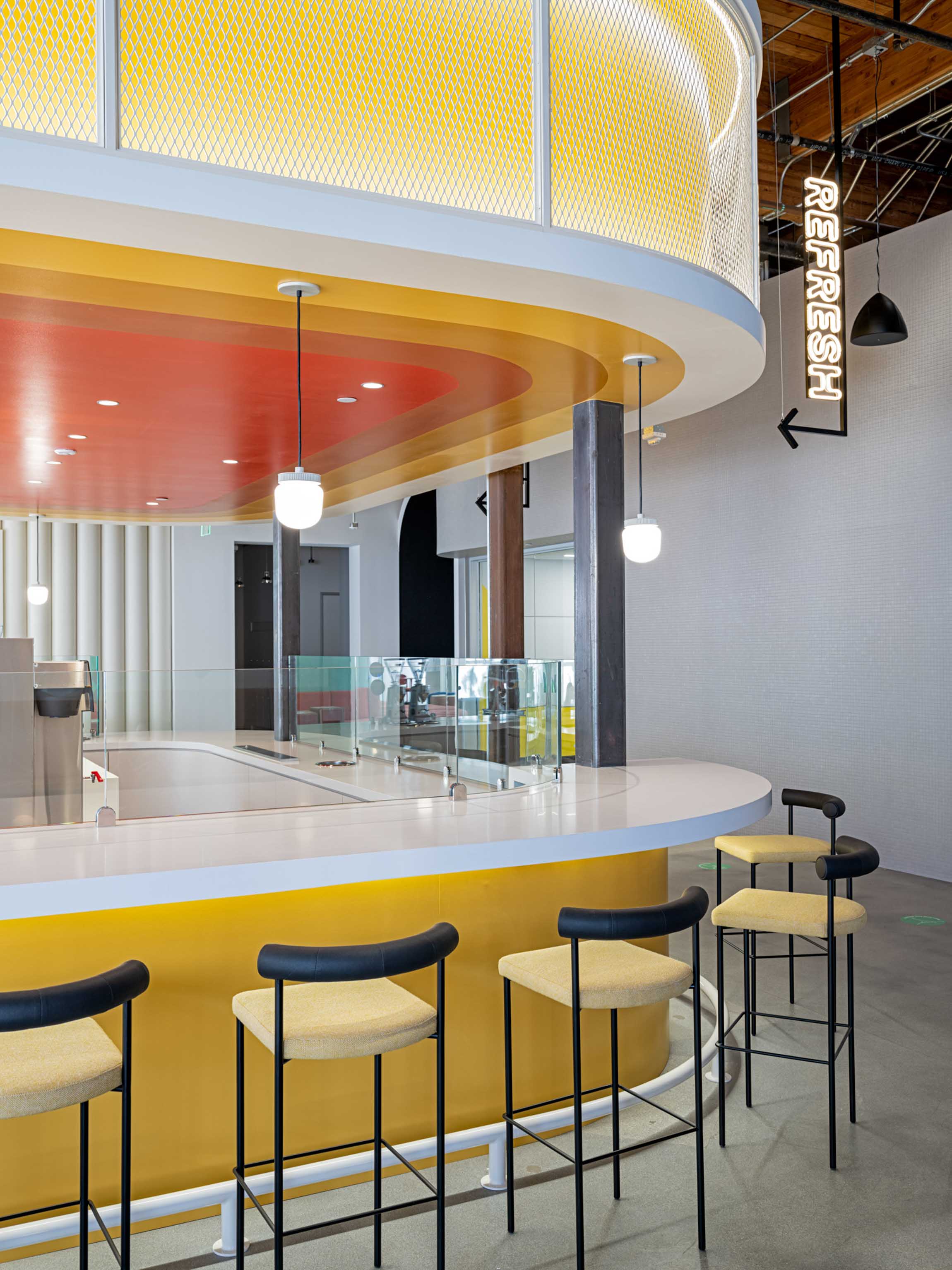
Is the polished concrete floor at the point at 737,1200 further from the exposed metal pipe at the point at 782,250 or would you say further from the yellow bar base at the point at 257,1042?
the exposed metal pipe at the point at 782,250

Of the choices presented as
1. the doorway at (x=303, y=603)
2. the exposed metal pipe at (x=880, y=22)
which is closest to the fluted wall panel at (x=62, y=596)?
the doorway at (x=303, y=603)

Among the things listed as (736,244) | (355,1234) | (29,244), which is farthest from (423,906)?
(736,244)

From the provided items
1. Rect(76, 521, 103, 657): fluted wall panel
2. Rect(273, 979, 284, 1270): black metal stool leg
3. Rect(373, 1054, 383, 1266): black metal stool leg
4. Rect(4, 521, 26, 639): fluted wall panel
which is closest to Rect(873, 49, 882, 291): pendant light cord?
Rect(373, 1054, 383, 1266): black metal stool leg

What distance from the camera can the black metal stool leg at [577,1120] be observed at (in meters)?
2.62

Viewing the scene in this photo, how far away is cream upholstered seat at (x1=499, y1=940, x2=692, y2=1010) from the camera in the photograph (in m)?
2.72

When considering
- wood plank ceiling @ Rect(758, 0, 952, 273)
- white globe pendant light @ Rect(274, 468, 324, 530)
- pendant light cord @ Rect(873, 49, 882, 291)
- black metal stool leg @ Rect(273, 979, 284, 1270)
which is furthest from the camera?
pendant light cord @ Rect(873, 49, 882, 291)

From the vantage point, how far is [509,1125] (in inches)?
119

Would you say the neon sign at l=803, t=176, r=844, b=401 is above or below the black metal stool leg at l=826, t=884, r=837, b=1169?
above

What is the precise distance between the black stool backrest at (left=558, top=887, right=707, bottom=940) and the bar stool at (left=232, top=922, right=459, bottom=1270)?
32 cm

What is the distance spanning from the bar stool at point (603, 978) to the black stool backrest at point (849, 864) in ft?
1.46

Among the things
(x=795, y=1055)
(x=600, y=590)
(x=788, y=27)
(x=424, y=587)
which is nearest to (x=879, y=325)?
(x=788, y=27)

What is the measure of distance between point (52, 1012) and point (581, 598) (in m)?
3.50

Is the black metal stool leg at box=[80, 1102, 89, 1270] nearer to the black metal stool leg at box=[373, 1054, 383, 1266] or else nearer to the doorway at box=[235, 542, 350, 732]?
the black metal stool leg at box=[373, 1054, 383, 1266]

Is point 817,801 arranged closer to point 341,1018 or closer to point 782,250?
point 341,1018
